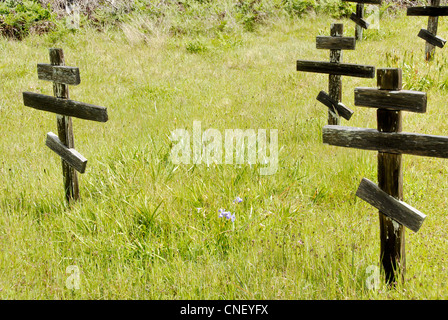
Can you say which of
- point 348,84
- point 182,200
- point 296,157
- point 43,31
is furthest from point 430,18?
point 43,31

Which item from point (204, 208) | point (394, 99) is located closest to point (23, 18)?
point (204, 208)

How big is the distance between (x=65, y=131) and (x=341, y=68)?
146 inches

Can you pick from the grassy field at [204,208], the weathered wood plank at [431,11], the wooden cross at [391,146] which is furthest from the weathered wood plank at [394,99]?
the weathered wood plank at [431,11]

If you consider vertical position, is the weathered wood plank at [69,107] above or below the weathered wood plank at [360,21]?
below

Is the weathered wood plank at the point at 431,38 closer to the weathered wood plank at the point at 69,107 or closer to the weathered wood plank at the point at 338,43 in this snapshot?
the weathered wood plank at the point at 338,43

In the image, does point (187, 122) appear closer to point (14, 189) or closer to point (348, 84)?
point (14, 189)

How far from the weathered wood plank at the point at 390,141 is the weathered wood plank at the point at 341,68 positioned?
2.87 m

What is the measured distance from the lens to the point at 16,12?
41.7ft

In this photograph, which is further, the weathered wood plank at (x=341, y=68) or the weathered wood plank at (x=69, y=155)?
the weathered wood plank at (x=341, y=68)

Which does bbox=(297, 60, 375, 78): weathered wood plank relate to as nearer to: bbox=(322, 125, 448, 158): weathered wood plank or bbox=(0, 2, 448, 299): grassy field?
bbox=(0, 2, 448, 299): grassy field

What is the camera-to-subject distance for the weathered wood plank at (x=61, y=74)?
3.84 metres

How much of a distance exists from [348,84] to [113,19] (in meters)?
8.59

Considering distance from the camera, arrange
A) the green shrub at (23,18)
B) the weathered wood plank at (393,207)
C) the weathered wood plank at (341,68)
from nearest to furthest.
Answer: the weathered wood plank at (393,207) < the weathered wood plank at (341,68) < the green shrub at (23,18)
